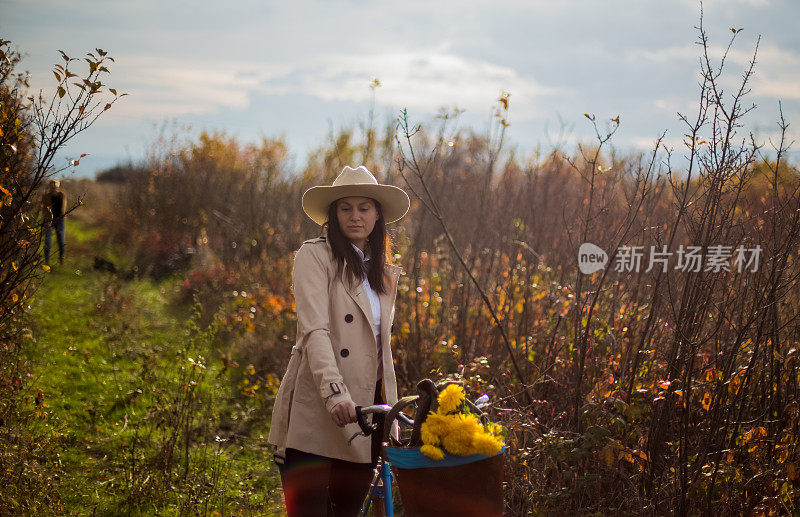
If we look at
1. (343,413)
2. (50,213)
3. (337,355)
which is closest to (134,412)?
(50,213)

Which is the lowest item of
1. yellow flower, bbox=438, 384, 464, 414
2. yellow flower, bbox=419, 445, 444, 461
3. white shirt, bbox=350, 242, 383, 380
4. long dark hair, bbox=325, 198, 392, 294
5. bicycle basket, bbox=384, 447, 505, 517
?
bicycle basket, bbox=384, 447, 505, 517

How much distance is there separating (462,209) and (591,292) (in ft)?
17.5

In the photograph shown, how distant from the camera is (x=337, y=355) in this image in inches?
110

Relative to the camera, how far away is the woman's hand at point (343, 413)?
2391 millimetres

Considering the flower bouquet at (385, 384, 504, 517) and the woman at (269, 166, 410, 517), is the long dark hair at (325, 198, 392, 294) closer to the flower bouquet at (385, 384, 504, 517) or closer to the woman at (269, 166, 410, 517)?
the woman at (269, 166, 410, 517)

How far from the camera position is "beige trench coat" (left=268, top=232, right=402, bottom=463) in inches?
108

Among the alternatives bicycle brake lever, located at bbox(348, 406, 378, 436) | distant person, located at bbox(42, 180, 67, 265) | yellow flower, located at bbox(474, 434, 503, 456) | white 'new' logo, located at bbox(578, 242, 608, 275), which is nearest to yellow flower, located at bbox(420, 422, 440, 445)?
yellow flower, located at bbox(474, 434, 503, 456)

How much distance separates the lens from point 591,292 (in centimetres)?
459

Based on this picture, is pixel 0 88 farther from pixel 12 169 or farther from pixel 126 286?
pixel 126 286

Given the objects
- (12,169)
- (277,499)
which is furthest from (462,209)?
(12,169)

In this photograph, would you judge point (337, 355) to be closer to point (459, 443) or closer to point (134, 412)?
point (459, 443)

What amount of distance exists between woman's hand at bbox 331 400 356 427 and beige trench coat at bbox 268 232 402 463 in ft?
1.07

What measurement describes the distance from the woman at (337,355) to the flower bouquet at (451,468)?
76 cm

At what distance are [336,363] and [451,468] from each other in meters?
0.93
